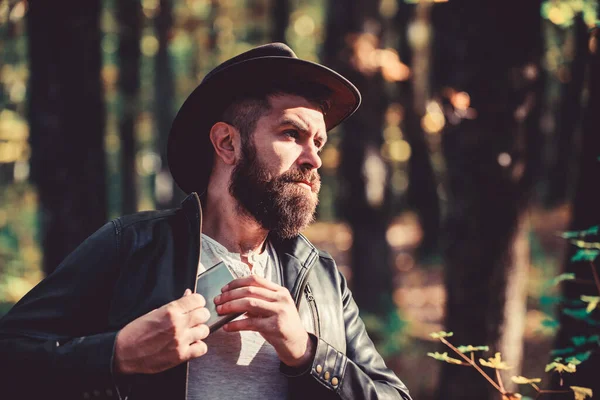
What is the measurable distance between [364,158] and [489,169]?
219 inches

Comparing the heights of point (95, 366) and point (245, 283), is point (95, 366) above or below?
below

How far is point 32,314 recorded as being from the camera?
2.76 meters

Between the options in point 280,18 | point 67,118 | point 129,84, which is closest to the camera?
point 67,118

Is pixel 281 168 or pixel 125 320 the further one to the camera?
pixel 281 168

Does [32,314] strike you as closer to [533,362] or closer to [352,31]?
[352,31]

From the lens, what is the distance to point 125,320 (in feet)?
9.29

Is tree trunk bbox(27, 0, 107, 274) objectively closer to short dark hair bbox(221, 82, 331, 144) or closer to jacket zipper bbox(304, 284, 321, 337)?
short dark hair bbox(221, 82, 331, 144)

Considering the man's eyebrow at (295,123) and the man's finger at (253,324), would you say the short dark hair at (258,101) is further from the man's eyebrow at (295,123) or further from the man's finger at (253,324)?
the man's finger at (253,324)

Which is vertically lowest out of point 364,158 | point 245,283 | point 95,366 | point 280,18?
point 95,366

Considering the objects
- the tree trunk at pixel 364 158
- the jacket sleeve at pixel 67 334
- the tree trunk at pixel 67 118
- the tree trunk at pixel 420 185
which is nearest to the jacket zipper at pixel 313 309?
the jacket sleeve at pixel 67 334

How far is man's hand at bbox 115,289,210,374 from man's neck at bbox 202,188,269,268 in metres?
0.72

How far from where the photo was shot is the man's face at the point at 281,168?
324 cm

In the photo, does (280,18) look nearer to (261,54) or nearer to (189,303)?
(261,54)

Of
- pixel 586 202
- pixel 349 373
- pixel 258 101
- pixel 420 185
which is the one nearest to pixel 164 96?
pixel 420 185
